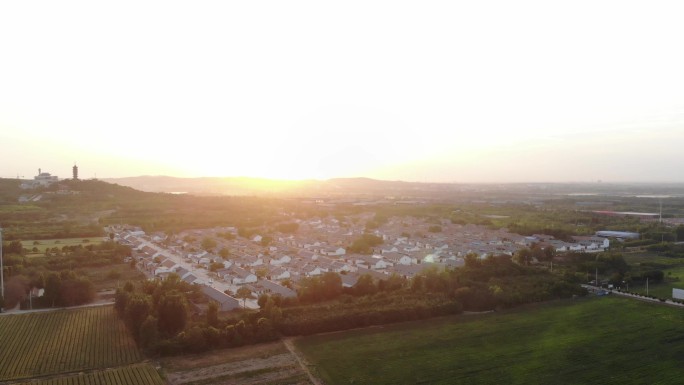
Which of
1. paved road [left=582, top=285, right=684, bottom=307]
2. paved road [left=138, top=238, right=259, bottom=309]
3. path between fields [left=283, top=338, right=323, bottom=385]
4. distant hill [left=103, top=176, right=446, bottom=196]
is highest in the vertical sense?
distant hill [left=103, top=176, right=446, bottom=196]

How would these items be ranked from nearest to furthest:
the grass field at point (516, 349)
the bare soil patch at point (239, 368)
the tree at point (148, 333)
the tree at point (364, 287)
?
the bare soil patch at point (239, 368)
the grass field at point (516, 349)
the tree at point (148, 333)
the tree at point (364, 287)

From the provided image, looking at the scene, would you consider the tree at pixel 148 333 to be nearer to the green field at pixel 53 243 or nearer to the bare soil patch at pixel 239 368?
the bare soil patch at pixel 239 368

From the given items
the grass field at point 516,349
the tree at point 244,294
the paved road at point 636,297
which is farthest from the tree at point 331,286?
the paved road at point 636,297

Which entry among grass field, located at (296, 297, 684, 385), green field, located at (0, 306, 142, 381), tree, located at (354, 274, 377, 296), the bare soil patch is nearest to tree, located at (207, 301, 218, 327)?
the bare soil patch

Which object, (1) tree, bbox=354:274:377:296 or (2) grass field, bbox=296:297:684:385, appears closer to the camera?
(2) grass field, bbox=296:297:684:385

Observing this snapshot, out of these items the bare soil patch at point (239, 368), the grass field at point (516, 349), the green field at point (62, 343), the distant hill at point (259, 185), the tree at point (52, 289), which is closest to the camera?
the bare soil patch at point (239, 368)

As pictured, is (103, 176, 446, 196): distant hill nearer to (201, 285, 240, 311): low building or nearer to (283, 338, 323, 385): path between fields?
(201, 285, 240, 311): low building

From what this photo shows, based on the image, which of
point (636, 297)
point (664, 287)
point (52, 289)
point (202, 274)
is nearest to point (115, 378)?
point (52, 289)
